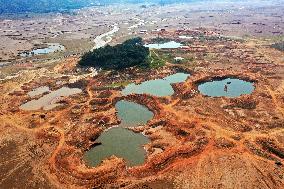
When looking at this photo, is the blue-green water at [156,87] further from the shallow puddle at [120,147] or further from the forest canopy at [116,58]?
the shallow puddle at [120,147]

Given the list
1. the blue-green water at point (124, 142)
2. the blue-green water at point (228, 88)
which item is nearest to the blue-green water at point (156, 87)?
the blue-green water at point (228, 88)

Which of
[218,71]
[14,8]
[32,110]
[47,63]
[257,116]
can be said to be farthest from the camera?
[14,8]

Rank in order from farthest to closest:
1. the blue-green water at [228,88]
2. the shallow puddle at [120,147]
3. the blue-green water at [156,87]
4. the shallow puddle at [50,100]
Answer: the blue-green water at [156,87], the blue-green water at [228,88], the shallow puddle at [50,100], the shallow puddle at [120,147]

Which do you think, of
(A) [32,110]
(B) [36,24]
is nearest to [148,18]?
(B) [36,24]

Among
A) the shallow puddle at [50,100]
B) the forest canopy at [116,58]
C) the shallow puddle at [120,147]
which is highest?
the forest canopy at [116,58]

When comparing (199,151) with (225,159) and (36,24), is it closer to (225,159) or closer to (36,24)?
Result: (225,159)

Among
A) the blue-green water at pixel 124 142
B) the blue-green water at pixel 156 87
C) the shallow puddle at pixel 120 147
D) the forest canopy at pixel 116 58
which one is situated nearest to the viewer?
the shallow puddle at pixel 120 147

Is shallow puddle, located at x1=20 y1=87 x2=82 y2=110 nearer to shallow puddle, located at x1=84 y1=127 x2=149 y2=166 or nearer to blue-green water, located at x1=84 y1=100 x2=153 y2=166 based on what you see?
blue-green water, located at x1=84 y1=100 x2=153 y2=166
